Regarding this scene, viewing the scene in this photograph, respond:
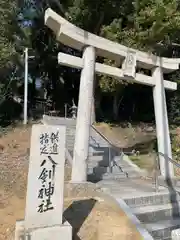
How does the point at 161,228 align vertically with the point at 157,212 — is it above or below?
below

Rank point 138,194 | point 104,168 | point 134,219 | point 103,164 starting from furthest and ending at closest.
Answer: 1. point 103,164
2. point 104,168
3. point 138,194
4. point 134,219

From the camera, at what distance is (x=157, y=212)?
686 cm

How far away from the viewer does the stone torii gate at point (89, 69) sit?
811cm

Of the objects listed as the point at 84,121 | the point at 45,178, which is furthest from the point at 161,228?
the point at 84,121

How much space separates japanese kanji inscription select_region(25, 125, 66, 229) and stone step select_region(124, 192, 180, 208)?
232 centimetres

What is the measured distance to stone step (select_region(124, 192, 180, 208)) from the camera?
6993 mm

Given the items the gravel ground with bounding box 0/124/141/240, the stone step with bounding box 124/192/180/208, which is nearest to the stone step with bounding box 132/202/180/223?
the stone step with bounding box 124/192/180/208

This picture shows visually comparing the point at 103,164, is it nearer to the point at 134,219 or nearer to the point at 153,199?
the point at 153,199

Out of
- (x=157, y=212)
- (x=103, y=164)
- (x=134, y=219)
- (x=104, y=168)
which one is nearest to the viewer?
(x=134, y=219)

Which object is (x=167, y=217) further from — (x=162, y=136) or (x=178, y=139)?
(x=178, y=139)

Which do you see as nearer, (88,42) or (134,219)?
(134,219)

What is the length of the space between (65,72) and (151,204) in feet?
53.3

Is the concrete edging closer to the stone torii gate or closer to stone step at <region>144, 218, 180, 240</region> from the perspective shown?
stone step at <region>144, 218, 180, 240</region>

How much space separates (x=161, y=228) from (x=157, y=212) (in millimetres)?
760
